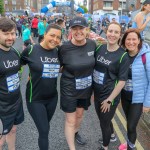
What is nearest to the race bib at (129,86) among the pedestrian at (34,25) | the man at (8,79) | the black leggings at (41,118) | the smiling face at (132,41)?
the smiling face at (132,41)

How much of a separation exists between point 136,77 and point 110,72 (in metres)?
0.35

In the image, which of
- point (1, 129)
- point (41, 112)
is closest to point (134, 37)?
point (41, 112)

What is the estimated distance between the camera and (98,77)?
137 inches

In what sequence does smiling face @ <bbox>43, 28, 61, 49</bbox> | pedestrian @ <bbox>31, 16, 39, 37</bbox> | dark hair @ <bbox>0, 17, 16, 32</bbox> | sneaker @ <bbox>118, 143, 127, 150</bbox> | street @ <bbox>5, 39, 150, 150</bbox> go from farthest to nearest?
pedestrian @ <bbox>31, 16, 39, 37</bbox>
street @ <bbox>5, 39, 150, 150</bbox>
sneaker @ <bbox>118, 143, 127, 150</bbox>
smiling face @ <bbox>43, 28, 61, 49</bbox>
dark hair @ <bbox>0, 17, 16, 32</bbox>

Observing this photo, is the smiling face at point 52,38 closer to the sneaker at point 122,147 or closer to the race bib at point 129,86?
the race bib at point 129,86

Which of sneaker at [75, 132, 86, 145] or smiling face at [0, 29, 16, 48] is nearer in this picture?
smiling face at [0, 29, 16, 48]

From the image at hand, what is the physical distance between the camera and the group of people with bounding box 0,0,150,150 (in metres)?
3.22

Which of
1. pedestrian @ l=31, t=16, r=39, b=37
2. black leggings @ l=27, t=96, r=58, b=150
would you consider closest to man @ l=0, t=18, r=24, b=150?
black leggings @ l=27, t=96, r=58, b=150

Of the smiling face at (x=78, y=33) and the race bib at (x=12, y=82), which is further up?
the smiling face at (x=78, y=33)

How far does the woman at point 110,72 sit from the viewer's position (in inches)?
130

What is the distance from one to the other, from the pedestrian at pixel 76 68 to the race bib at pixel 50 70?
0.16 meters

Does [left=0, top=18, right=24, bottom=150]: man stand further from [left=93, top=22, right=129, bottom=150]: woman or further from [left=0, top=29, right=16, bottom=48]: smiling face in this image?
[left=93, top=22, right=129, bottom=150]: woman

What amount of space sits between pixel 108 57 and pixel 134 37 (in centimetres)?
43

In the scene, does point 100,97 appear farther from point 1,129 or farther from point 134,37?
point 1,129
